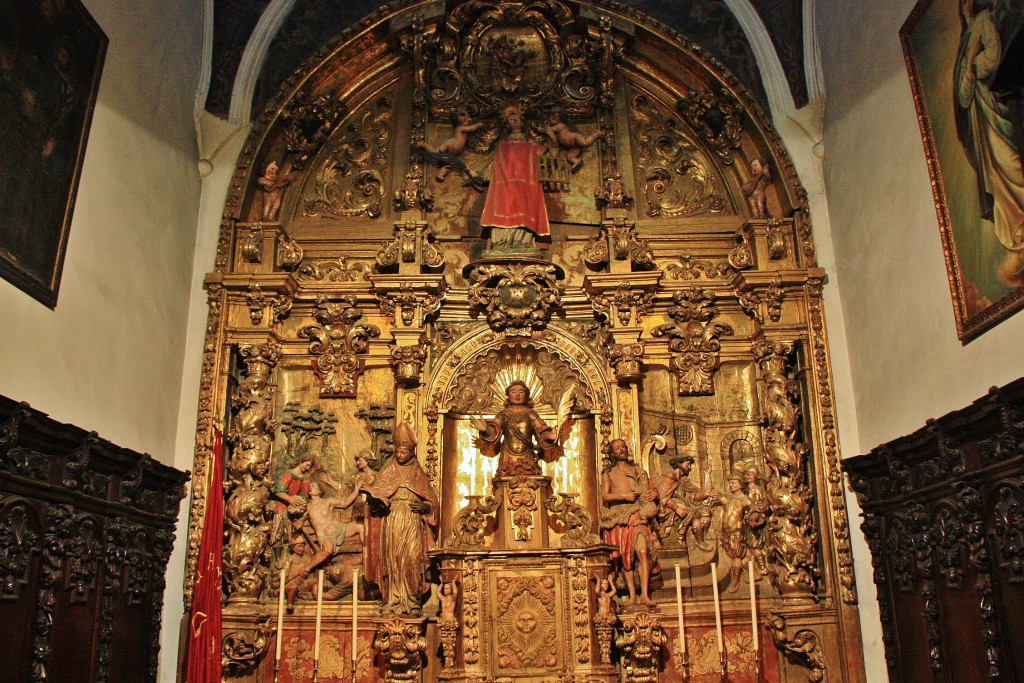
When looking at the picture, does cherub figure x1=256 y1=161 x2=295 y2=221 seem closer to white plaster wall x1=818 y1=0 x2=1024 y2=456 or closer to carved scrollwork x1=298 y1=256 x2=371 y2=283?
carved scrollwork x1=298 y1=256 x2=371 y2=283

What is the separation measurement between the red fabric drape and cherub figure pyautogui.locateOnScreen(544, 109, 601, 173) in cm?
541

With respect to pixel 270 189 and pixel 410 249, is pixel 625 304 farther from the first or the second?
pixel 270 189

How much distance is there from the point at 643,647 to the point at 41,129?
679 centimetres

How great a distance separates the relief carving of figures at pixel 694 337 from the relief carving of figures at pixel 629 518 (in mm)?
1152

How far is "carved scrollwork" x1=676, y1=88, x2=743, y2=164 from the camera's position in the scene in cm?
1147

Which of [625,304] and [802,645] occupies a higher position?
[625,304]

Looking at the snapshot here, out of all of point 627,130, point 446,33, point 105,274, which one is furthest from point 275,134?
point 627,130

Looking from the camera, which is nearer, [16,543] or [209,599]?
[16,543]

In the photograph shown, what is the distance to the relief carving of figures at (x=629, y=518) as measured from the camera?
31.1 ft

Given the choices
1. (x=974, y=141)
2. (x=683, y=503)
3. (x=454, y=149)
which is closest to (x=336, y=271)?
(x=454, y=149)

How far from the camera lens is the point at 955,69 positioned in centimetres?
765

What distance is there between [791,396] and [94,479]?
687cm

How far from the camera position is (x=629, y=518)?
9602 mm

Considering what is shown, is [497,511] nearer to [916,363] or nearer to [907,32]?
[916,363]
